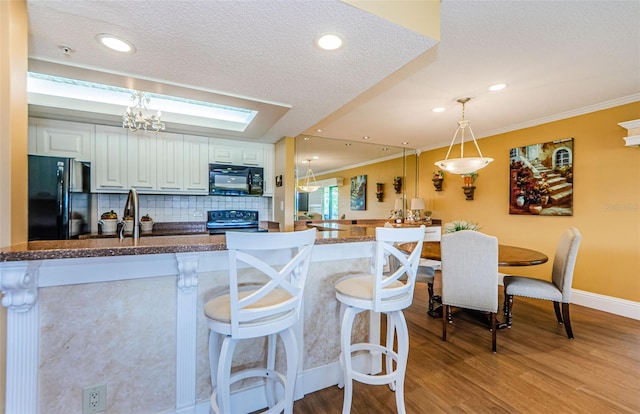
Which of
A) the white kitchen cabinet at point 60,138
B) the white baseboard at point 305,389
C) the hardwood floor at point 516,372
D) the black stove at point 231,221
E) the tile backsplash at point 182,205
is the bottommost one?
the hardwood floor at point 516,372

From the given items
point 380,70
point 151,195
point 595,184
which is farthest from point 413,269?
point 151,195

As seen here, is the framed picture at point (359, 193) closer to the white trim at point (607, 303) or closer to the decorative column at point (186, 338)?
the white trim at point (607, 303)

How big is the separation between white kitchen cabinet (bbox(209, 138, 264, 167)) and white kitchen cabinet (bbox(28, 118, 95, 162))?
1.37m

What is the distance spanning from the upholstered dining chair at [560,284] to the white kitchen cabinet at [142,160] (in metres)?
4.29

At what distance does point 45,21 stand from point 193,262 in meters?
1.47

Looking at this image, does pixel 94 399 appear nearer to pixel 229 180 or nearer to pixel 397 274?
A: pixel 397 274

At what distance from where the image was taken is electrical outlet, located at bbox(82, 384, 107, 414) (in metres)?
1.26

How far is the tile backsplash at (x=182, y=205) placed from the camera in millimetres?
3477

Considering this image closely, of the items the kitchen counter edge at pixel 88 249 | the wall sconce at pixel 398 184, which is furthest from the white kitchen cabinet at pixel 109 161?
the wall sconce at pixel 398 184

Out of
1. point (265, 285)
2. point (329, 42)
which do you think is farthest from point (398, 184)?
point (265, 285)

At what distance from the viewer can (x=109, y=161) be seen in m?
3.27

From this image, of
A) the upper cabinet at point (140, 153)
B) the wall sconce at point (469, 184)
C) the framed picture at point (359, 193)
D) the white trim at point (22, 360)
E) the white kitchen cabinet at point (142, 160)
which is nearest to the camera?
the white trim at point (22, 360)

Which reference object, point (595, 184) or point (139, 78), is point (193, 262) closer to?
point (139, 78)

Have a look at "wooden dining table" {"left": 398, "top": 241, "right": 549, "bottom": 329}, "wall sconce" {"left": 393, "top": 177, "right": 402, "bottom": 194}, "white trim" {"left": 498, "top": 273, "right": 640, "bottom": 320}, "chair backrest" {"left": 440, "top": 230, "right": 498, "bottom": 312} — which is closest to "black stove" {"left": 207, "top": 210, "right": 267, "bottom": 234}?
"wooden dining table" {"left": 398, "top": 241, "right": 549, "bottom": 329}
